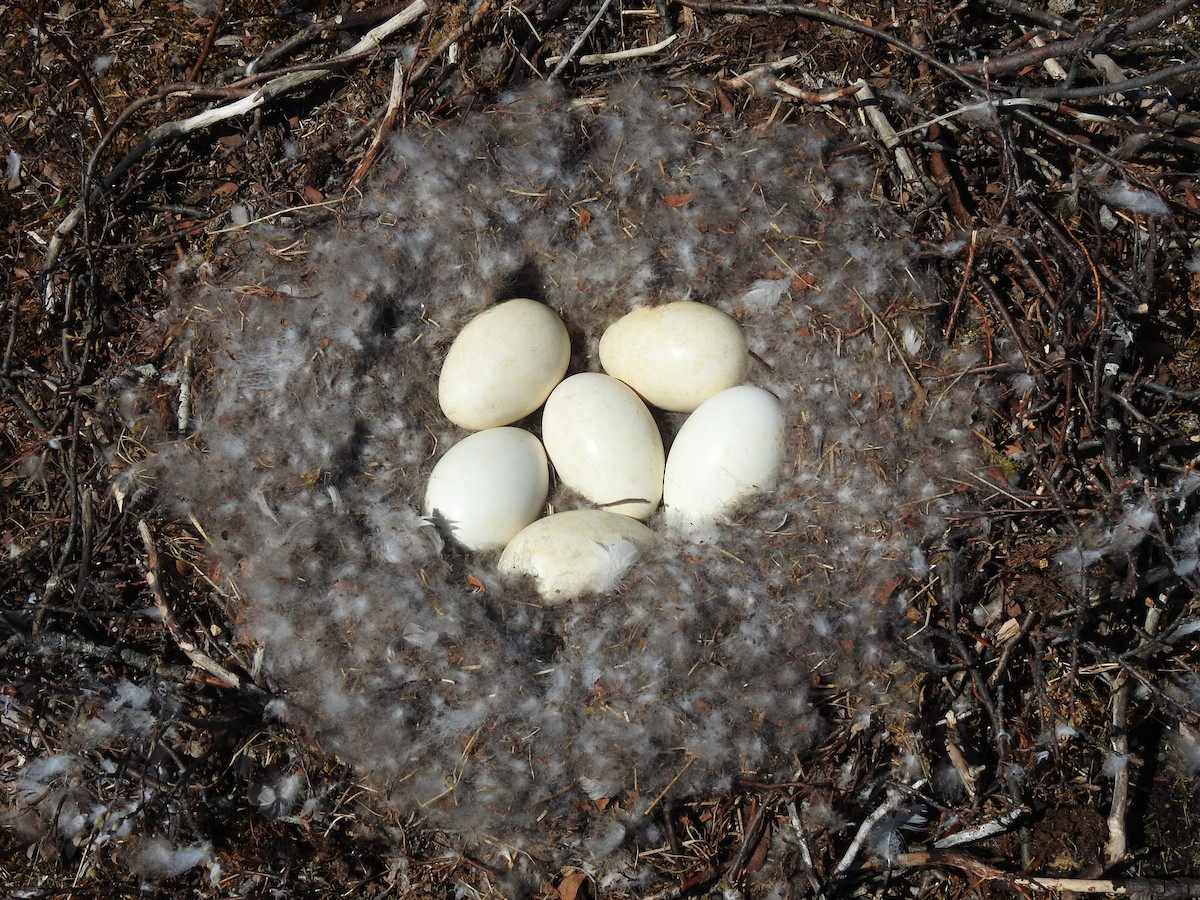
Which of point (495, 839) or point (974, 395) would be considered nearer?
point (495, 839)

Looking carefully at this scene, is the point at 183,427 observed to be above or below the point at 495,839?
above

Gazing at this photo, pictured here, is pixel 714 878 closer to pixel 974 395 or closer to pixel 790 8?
pixel 974 395

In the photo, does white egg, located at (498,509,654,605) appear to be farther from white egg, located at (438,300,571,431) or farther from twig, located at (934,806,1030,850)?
twig, located at (934,806,1030,850)

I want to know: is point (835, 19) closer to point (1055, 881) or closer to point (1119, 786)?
point (1119, 786)

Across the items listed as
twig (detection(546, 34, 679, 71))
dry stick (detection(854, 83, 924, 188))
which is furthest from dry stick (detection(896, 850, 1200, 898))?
twig (detection(546, 34, 679, 71))

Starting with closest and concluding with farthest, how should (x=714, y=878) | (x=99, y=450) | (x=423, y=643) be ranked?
(x=714, y=878), (x=423, y=643), (x=99, y=450)

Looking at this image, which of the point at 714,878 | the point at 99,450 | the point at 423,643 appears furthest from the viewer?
the point at 99,450

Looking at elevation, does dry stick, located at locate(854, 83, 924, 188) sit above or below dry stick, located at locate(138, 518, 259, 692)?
above

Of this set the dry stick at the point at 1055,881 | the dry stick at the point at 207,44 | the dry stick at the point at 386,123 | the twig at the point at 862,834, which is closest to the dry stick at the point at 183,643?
the dry stick at the point at 386,123

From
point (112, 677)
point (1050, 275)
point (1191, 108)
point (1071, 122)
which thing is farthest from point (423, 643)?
point (1191, 108)
